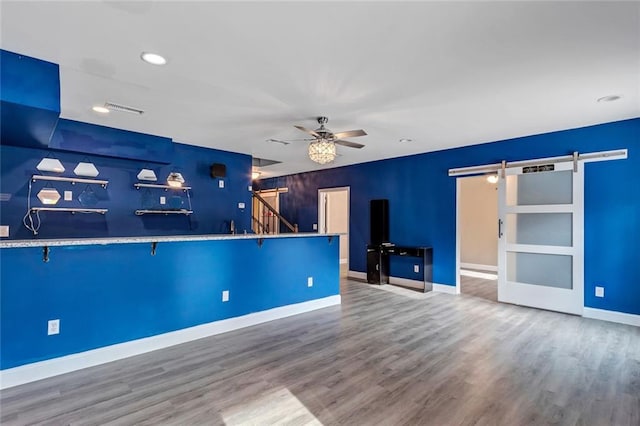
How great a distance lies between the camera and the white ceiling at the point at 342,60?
2070mm

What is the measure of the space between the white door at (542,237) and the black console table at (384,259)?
1.19m

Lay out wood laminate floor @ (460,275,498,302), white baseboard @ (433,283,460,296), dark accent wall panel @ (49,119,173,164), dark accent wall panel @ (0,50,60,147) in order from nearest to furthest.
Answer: dark accent wall panel @ (0,50,60,147) → dark accent wall panel @ (49,119,173,164) → wood laminate floor @ (460,275,498,302) → white baseboard @ (433,283,460,296)

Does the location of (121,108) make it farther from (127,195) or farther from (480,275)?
(480,275)

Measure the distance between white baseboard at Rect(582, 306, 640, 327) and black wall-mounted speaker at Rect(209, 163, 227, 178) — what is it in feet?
19.6

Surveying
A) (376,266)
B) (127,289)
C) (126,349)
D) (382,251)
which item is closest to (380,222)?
(382,251)

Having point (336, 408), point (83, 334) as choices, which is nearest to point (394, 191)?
point (336, 408)

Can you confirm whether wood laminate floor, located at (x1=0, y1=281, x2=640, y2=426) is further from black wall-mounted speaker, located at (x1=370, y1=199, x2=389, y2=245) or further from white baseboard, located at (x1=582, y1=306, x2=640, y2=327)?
black wall-mounted speaker, located at (x1=370, y1=199, x2=389, y2=245)

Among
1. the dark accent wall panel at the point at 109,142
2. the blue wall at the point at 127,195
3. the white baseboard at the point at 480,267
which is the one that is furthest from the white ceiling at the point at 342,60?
the white baseboard at the point at 480,267

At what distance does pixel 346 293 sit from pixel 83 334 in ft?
12.8

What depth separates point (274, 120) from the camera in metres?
4.27

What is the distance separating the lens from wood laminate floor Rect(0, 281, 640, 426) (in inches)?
86.5

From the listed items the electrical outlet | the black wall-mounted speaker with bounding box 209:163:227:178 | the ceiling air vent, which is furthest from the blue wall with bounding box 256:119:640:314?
the electrical outlet

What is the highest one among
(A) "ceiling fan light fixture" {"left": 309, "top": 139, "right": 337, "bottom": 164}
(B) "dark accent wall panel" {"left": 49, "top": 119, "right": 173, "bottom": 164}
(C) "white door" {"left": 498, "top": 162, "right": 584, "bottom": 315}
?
(B) "dark accent wall panel" {"left": 49, "top": 119, "right": 173, "bottom": 164}

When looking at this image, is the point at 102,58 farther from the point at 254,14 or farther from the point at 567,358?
the point at 567,358
